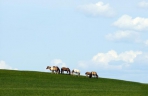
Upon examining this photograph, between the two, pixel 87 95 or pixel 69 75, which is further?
pixel 69 75

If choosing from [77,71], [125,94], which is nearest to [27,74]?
[77,71]

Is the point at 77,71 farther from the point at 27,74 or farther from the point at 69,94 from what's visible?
the point at 69,94

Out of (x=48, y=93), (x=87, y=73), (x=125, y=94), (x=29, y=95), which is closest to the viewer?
(x=29, y=95)

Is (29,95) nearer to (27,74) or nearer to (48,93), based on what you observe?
(48,93)

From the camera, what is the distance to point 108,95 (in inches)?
1171

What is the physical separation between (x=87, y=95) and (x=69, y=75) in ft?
68.1

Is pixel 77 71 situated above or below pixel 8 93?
above

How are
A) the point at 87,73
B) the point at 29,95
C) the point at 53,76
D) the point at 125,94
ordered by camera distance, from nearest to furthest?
the point at 29,95 < the point at 125,94 < the point at 53,76 < the point at 87,73

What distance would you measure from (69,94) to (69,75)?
68.0ft

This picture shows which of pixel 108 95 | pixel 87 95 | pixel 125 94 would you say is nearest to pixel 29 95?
pixel 87 95

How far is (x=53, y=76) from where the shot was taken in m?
46.6

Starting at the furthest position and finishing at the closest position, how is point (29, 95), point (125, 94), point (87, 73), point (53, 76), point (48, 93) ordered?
point (87, 73), point (53, 76), point (125, 94), point (48, 93), point (29, 95)

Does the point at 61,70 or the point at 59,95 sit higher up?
the point at 61,70

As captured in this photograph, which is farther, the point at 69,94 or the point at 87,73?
the point at 87,73
